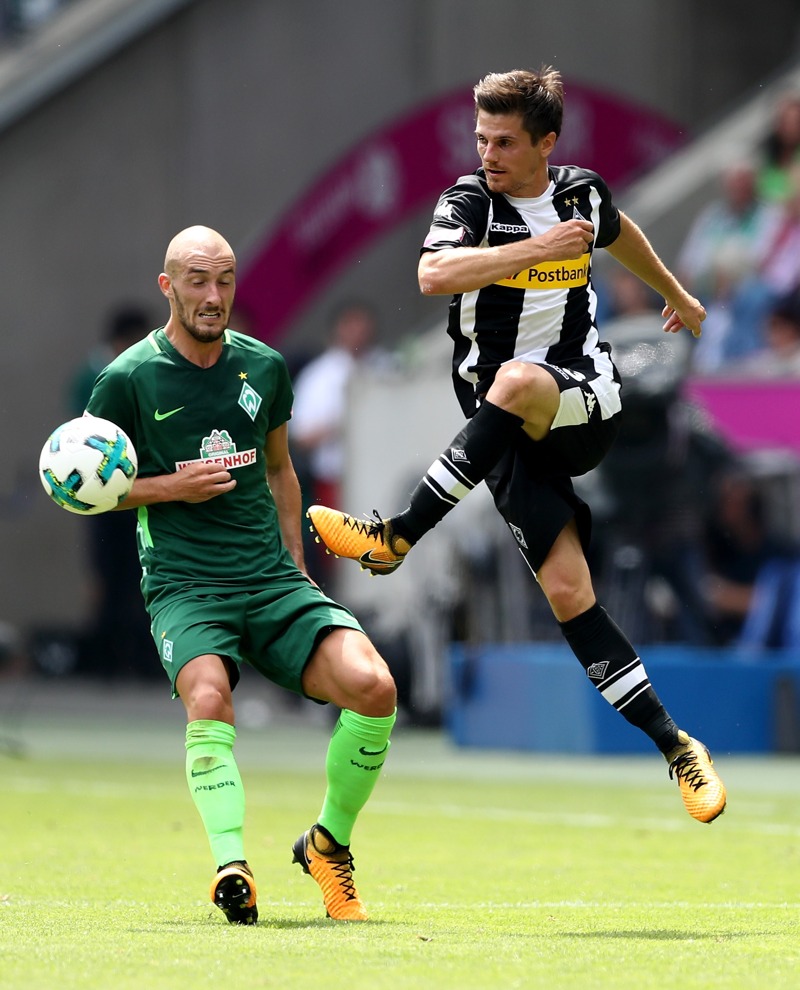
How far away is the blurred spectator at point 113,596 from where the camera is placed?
1964cm

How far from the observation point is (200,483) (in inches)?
272

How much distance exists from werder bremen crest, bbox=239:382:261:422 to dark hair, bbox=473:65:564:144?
3.89 ft

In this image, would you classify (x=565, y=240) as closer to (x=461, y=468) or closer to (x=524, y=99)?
(x=524, y=99)

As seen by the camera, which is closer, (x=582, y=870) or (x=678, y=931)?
(x=678, y=931)

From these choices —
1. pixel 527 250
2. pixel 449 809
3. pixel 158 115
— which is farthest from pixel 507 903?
pixel 158 115

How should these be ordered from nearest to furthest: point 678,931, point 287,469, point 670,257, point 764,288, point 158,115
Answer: point 678,931 → point 287,469 → point 764,288 → point 670,257 → point 158,115

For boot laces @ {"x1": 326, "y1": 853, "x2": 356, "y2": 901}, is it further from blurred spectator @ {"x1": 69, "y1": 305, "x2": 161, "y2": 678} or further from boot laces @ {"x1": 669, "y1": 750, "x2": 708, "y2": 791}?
blurred spectator @ {"x1": 69, "y1": 305, "x2": 161, "y2": 678}

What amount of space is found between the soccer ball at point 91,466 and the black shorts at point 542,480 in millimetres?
1297

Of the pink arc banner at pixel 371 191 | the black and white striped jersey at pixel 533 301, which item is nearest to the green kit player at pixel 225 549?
the black and white striped jersey at pixel 533 301

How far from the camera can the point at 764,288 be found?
17.4m

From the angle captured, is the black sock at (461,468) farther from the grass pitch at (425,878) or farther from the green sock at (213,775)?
the grass pitch at (425,878)

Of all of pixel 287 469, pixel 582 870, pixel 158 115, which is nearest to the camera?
pixel 287 469

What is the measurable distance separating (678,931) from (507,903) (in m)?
0.95

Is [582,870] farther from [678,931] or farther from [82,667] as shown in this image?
[82,667]
